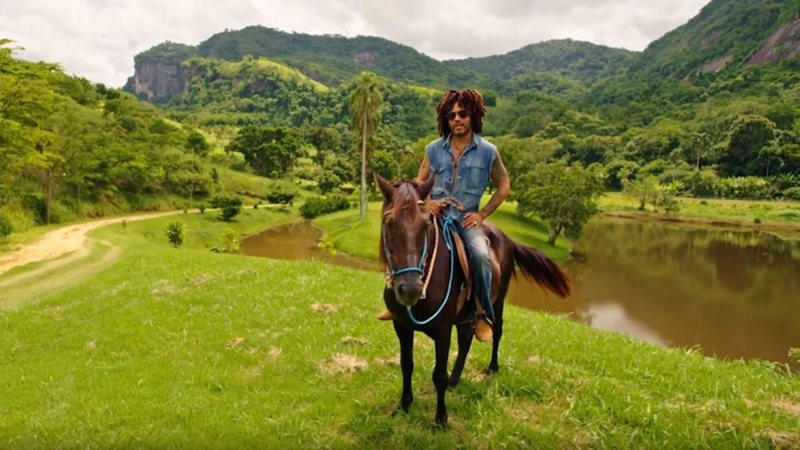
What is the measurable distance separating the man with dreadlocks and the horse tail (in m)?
1.79

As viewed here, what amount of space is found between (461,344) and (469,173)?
2.32 meters

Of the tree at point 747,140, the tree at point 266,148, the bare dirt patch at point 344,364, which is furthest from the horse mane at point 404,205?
the tree at point 747,140

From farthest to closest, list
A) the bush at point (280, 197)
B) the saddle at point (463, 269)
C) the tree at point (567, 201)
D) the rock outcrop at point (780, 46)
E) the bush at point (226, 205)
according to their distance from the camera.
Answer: the rock outcrop at point (780, 46), the bush at point (280, 197), the bush at point (226, 205), the tree at point (567, 201), the saddle at point (463, 269)

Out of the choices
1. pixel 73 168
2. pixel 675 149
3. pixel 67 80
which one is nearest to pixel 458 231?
pixel 73 168

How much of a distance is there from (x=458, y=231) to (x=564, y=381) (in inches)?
114

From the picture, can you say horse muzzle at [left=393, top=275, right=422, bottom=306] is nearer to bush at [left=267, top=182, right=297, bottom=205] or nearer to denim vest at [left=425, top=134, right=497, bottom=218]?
denim vest at [left=425, top=134, right=497, bottom=218]

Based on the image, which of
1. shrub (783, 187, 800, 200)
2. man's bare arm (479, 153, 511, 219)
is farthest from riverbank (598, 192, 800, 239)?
man's bare arm (479, 153, 511, 219)

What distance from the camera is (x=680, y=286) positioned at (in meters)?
37.5

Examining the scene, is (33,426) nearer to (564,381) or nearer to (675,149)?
(564,381)

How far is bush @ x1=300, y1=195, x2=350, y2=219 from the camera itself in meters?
63.3

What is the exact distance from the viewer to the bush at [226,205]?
5212cm

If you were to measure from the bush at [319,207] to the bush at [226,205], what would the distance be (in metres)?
11.8

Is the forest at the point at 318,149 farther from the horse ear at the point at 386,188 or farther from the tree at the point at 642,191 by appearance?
the horse ear at the point at 386,188

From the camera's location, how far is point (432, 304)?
5.21 metres
